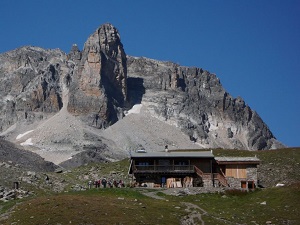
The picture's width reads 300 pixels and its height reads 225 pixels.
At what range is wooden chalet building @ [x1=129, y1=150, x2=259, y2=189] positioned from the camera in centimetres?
8612

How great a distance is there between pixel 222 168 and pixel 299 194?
71.0ft

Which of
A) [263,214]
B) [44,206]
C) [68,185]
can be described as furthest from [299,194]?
[68,185]

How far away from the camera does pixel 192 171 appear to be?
8612 cm

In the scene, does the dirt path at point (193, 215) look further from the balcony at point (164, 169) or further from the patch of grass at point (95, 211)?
the balcony at point (164, 169)

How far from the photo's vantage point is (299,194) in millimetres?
66938

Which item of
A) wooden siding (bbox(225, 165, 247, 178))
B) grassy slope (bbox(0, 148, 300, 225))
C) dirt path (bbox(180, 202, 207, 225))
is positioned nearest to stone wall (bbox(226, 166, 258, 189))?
wooden siding (bbox(225, 165, 247, 178))

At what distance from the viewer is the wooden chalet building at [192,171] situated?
86.1 m

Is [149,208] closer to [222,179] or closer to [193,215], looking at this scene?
[193,215]

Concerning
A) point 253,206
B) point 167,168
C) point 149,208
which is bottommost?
point 149,208

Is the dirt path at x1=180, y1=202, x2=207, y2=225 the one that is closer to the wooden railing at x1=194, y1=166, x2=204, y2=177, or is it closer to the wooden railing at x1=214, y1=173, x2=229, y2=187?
the wooden railing at x1=214, y1=173, x2=229, y2=187

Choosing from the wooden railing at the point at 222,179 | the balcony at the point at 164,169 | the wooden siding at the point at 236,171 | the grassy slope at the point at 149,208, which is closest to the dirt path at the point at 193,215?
the grassy slope at the point at 149,208

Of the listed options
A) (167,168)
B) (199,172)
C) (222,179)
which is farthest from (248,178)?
(167,168)

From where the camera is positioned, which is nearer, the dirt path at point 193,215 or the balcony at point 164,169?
the dirt path at point 193,215

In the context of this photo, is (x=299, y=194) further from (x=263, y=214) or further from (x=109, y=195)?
(x=109, y=195)
